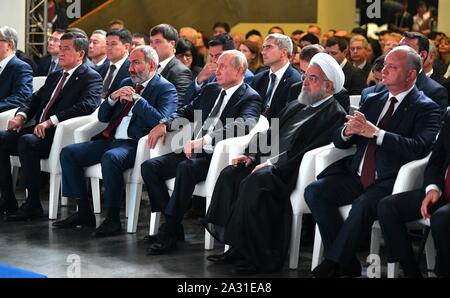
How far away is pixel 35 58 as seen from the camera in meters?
11.8

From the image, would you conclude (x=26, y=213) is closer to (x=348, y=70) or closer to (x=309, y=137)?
(x=309, y=137)

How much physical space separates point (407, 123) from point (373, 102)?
34 centimetres

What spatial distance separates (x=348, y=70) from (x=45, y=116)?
2713 mm

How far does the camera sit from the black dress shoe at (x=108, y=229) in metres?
6.91

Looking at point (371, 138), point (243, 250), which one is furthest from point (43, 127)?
point (371, 138)

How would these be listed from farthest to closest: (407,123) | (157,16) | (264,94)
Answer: (157,16) < (264,94) < (407,123)

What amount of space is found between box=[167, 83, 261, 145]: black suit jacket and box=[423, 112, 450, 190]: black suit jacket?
5.24 feet

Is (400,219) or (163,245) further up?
(400,219)

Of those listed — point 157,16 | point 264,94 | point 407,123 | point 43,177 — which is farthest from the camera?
point 157,16

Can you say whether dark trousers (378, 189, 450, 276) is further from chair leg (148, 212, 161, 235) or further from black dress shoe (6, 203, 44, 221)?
black dress shoe (6, 203, 44, 221)

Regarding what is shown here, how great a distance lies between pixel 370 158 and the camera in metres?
5.80

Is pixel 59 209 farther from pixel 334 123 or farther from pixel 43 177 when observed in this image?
pixel 334 123

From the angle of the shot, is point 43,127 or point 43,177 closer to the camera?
point 43,127

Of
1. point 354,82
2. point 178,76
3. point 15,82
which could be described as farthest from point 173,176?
point 354,82
